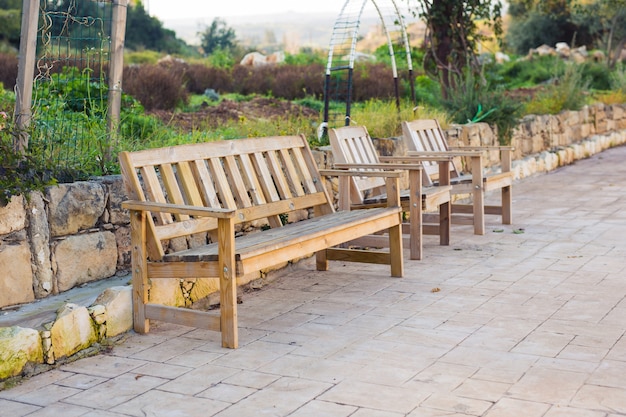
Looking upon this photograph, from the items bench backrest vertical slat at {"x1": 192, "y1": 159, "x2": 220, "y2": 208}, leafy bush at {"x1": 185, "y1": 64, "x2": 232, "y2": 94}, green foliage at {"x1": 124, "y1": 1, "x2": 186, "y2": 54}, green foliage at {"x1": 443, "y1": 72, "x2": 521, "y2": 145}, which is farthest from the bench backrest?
green foliage at {"x1": 124, "y1": 1, "x2": 186, "y2": 54}

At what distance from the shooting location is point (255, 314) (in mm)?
4543

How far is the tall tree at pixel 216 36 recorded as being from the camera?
38.5 m

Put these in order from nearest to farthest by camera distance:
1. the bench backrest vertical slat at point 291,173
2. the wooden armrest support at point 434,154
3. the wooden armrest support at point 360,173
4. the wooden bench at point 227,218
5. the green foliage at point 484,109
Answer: the wooden bench at point 227,218 → the bench backrest vertical slat at point 291,173 → the wooden armrest support at point 360,173 → the wooden armrest support at point 434,154 → the green foliage at point 484,109

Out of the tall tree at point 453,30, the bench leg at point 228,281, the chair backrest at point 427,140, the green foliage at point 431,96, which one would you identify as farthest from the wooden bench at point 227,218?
the tall tree at point 453,30

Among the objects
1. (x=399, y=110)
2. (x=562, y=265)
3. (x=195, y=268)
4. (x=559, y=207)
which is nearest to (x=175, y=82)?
(x=399, y=110)

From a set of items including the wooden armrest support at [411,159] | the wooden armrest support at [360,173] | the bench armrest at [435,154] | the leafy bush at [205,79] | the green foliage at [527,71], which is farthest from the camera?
the green foliage at [527,71]

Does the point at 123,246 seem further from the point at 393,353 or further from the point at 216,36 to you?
the point at 216,36

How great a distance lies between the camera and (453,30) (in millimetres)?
11078

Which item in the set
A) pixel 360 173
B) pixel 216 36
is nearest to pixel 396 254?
pixel 360 173

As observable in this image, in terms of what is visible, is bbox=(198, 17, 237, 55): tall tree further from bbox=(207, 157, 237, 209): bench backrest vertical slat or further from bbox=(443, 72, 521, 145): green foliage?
bbox=(207, 157, 237, 209): bench backrest vertical slat

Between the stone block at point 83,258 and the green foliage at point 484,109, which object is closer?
the stone block at point 83,258

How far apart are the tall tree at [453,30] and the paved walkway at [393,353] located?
5.71 meters

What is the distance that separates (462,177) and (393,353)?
340 centimetres

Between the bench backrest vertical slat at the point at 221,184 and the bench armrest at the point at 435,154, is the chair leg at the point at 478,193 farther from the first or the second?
the bench backrest vertical slat at the point at 221,184
